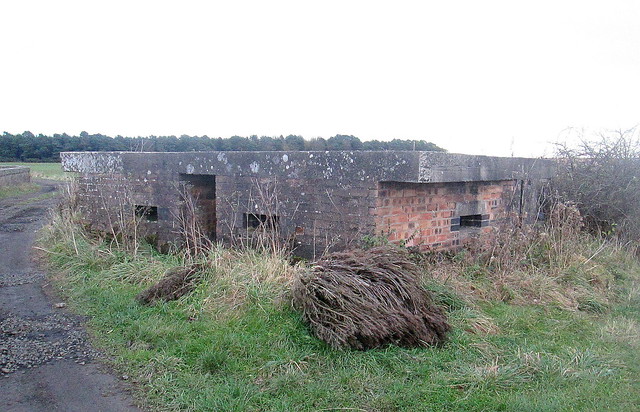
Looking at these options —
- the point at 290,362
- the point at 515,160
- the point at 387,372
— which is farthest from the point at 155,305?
the point at 515,160

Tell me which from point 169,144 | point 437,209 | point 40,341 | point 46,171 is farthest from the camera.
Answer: point 46,171

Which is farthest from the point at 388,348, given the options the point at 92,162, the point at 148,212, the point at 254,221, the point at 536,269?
the point at 92,162

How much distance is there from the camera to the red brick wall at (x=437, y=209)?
21.5 feet

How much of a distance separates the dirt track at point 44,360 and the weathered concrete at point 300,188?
212cm

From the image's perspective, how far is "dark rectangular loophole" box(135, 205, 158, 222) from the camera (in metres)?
9.01

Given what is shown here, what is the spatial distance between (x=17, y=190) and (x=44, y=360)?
2036 cm

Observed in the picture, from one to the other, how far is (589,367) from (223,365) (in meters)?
3.00

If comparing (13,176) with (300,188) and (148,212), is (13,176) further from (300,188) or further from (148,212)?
(300,188)

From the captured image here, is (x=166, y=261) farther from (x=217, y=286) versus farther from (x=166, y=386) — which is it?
(x=166, y=386)

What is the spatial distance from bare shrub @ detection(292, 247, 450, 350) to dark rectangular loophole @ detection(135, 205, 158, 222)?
4737 millimetres

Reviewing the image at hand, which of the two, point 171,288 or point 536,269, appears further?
point 536,269

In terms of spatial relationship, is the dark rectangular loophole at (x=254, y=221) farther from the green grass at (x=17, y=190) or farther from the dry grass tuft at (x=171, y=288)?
the green grass at (x=17, y=190)

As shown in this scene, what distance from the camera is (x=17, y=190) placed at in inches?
875

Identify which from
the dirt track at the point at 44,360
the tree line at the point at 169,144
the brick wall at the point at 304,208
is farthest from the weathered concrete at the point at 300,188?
the dirt track at the point at 44,360
